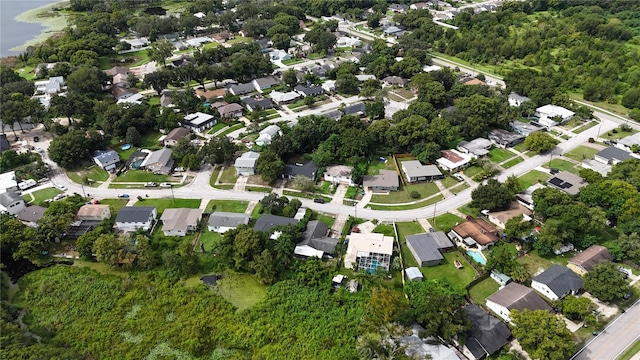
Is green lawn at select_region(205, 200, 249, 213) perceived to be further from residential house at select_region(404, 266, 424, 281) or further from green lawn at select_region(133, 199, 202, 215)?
residential house at select_region(404, 266, 424, 281)

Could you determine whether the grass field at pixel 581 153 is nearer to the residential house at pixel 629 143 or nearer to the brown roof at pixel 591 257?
the residential house at pixel 629 143

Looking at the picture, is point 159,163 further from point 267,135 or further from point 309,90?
point 309,90

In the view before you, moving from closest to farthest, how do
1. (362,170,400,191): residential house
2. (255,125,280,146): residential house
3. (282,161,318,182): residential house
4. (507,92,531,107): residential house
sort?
1. (362,170,400,191): residential house
2. (282,161,318,182): residential house
3. (255,125,280,146): residential house
4. (507,92,531,107): residential house

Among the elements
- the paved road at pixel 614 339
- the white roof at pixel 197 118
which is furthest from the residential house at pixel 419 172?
the white roof at pixel 197 118

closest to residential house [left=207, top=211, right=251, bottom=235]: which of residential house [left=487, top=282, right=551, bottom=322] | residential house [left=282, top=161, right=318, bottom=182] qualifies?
residential house [left=282, top=161, right=318, bottom=182]

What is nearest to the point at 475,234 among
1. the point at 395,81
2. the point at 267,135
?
the point at 267,135

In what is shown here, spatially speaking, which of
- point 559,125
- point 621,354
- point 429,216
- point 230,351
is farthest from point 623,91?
point 230,351

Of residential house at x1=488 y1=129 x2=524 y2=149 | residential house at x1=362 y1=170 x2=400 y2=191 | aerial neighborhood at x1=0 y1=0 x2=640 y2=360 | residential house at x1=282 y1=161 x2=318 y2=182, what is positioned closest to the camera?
aerial neighborhood at x1=0 y1=0 x2=640 y2=360
